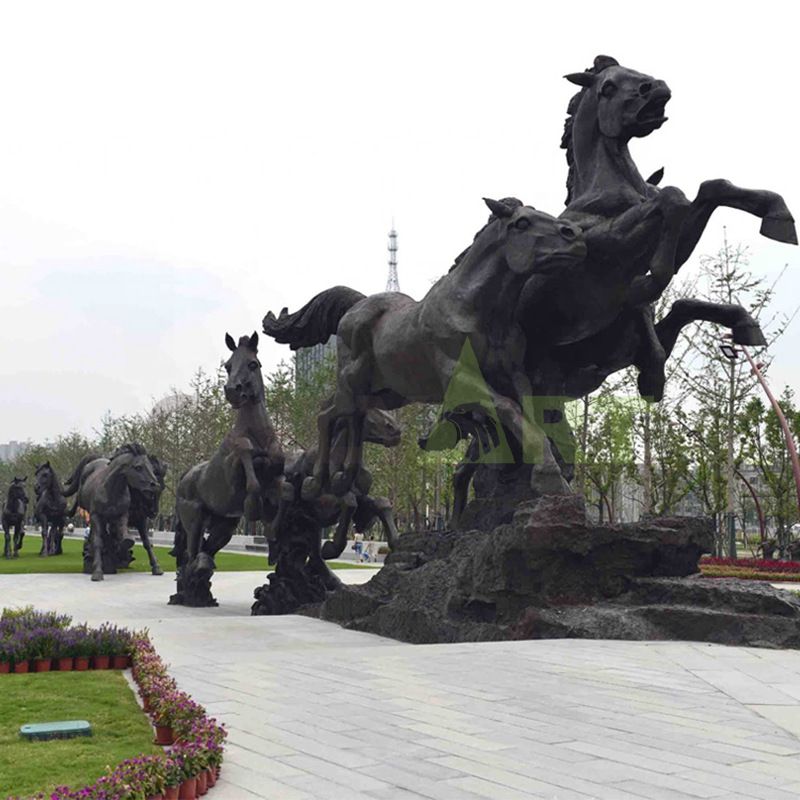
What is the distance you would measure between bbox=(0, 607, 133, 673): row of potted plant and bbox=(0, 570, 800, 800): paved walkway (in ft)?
1.42

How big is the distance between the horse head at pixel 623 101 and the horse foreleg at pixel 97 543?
42.7ft

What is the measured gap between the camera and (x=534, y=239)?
829 cm

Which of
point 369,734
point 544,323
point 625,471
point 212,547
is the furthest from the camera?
point 625,471

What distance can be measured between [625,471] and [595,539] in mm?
25566

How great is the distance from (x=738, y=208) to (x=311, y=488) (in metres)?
5.85

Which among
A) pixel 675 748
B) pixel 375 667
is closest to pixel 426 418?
pixel 375 667

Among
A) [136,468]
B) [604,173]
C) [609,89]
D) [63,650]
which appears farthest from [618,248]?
[136,468]

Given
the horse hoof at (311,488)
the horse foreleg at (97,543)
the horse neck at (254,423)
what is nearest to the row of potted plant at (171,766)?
the horse hoof at (311,488)

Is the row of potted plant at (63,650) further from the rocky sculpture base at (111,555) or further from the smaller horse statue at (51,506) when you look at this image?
the smaller horse statue at (51,506)

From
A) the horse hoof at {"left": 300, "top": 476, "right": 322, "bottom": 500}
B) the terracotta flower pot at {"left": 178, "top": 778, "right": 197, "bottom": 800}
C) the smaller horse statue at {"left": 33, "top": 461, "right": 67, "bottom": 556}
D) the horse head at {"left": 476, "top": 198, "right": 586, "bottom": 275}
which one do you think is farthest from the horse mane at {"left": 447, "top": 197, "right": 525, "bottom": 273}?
the smaller horse statue at {"left": 33, "top": 461, "right": 67, "bottom": 556}

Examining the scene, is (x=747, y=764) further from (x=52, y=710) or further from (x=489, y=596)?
(x=489, y=596)

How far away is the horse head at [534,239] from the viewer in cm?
817

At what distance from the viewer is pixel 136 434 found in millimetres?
52281

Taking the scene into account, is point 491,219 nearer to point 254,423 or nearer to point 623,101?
point 623,101
